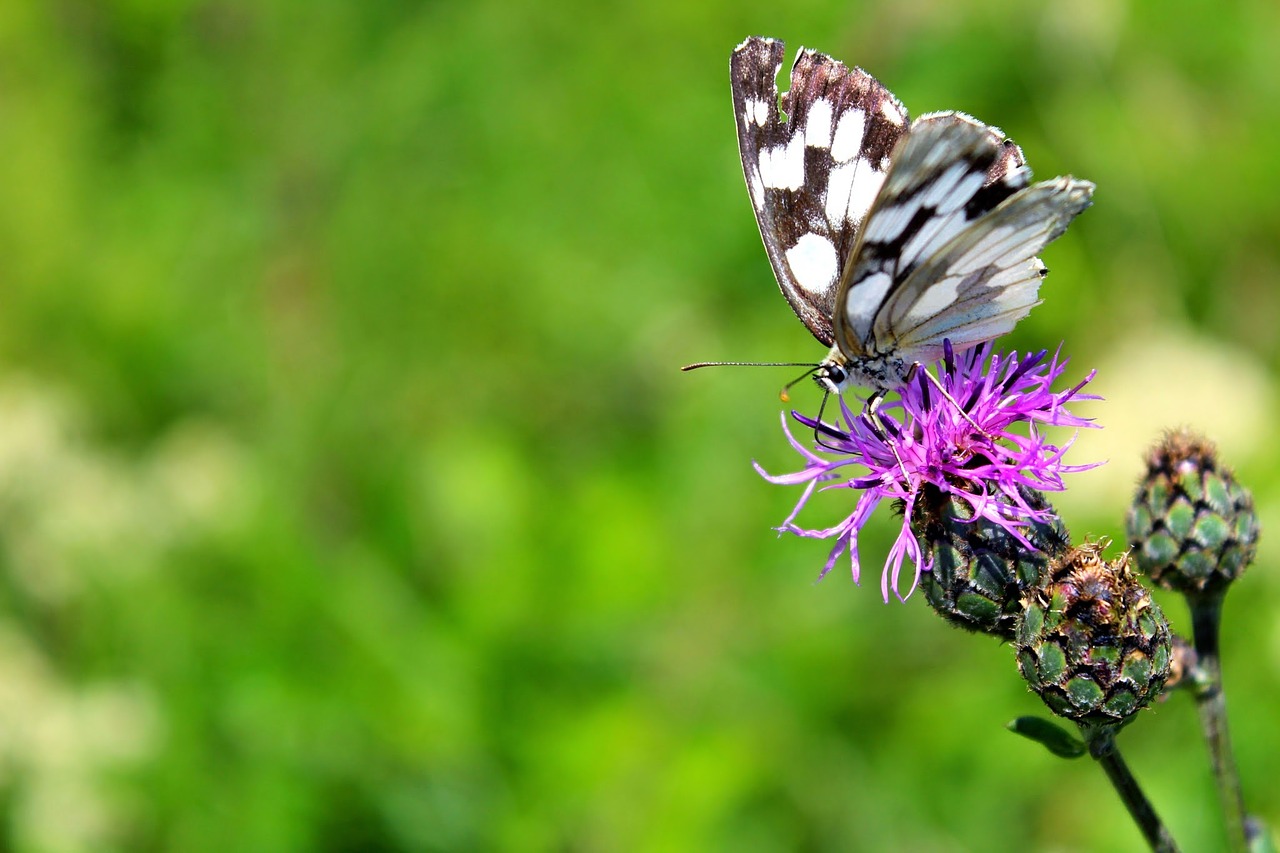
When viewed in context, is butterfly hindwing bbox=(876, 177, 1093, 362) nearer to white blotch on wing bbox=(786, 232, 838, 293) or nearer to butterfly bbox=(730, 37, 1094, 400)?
butterfly bbox=(730, 37, 1094, 400)

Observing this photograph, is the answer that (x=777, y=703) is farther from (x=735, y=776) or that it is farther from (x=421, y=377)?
(x=421, y=377)

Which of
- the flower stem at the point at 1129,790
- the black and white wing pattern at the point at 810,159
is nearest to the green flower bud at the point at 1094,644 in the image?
the flower stem at the point at 1129,790

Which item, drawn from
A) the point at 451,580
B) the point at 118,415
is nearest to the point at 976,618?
the point at 451,580

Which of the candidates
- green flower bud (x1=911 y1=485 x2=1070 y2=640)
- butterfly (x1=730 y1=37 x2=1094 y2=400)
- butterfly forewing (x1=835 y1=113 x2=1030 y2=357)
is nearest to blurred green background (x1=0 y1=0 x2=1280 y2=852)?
green flower bud (x1=911 y1=485 x2=1070 y2=640)

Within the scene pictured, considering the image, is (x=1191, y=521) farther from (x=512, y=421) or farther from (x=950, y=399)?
(x=512, y=421)

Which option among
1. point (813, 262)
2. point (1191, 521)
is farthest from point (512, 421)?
point (1191, 521)
